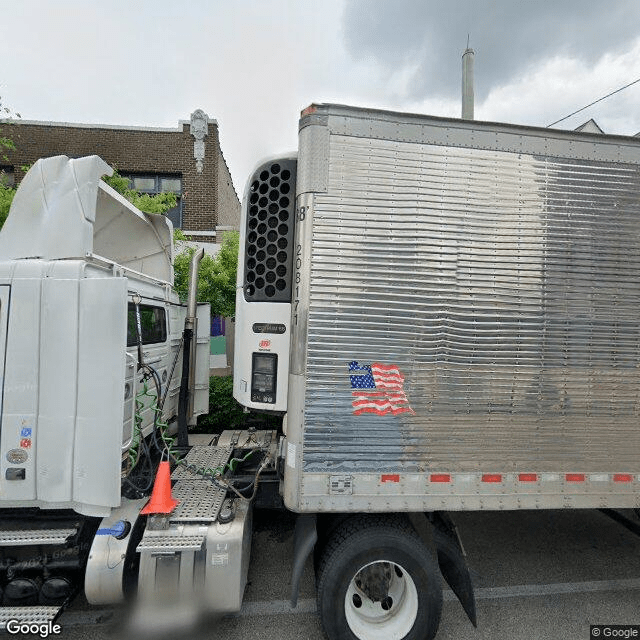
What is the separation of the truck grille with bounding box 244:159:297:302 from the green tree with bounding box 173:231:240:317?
4.31 m

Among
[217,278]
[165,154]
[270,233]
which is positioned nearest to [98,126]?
[165,154]

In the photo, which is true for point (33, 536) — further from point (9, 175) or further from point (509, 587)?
point (9, 175)

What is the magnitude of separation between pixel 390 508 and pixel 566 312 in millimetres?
1789

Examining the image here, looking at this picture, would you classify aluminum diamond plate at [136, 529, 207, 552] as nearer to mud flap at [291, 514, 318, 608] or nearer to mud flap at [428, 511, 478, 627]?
mud flap at [291, 514, 318, 608]

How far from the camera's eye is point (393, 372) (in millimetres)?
2516

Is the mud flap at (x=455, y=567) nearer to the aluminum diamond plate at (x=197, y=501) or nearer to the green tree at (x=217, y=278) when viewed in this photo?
the aluminum diamond plate at (x=197, y=501)

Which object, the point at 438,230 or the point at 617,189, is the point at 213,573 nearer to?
the point at 438,230

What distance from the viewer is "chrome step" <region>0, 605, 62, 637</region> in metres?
2.46

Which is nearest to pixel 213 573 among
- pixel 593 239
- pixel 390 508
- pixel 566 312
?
pixel 390 508

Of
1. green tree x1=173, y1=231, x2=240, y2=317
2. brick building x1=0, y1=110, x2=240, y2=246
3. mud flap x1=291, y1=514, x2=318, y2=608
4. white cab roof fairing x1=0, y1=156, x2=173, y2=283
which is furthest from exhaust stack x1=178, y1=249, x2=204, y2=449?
brick building x1=0, y1=110, x2=240, y2=246

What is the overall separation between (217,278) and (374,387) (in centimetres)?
527

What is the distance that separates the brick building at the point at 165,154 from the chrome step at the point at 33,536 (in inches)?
368

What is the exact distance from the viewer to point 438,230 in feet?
8.43

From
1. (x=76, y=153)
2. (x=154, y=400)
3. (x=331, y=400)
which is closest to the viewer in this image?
(x=331, y=400)
